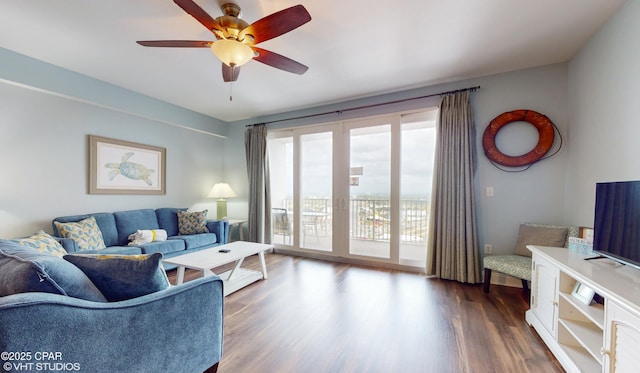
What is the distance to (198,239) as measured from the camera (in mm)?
3539

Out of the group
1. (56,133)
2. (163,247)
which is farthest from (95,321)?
(56,133)

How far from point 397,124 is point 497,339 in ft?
8.62

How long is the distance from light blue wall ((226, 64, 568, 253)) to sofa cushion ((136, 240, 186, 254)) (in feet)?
12.8

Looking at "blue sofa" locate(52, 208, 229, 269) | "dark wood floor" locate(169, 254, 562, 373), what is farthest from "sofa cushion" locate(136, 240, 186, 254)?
"dark wood floor" locate(169, 254, 562, 373)

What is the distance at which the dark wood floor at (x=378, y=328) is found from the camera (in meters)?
1.61

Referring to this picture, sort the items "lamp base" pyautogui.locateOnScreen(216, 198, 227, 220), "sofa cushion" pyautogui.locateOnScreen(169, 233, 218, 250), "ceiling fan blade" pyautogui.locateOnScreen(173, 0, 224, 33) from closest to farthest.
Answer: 1. "ceiling fan blade" pyautogui.locateOnScreen(173, 0, 224, 33)
2. "sofa cushion" pyautogui.locateOnScreen(169, 233, 218, 250)
3. "lamp base" pyautogui.locateOnScreen(216, 198, 227, 220)

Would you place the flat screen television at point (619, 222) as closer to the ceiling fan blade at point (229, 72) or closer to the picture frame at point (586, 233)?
the picture frame at point (586, 233)

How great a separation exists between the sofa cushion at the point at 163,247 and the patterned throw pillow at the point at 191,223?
1.43ft

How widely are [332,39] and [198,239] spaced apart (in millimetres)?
3126

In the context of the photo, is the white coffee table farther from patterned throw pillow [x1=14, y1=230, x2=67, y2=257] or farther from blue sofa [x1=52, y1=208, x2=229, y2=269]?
patterned throw pillow [x1=14, y1=230, x2=67, y2=257]

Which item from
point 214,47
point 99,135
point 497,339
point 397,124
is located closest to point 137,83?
point 99,135

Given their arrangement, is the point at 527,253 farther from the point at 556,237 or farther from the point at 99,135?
the point at 99,135

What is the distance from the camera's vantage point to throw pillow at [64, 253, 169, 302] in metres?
1.17

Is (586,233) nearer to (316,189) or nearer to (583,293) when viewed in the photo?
(583,293)
